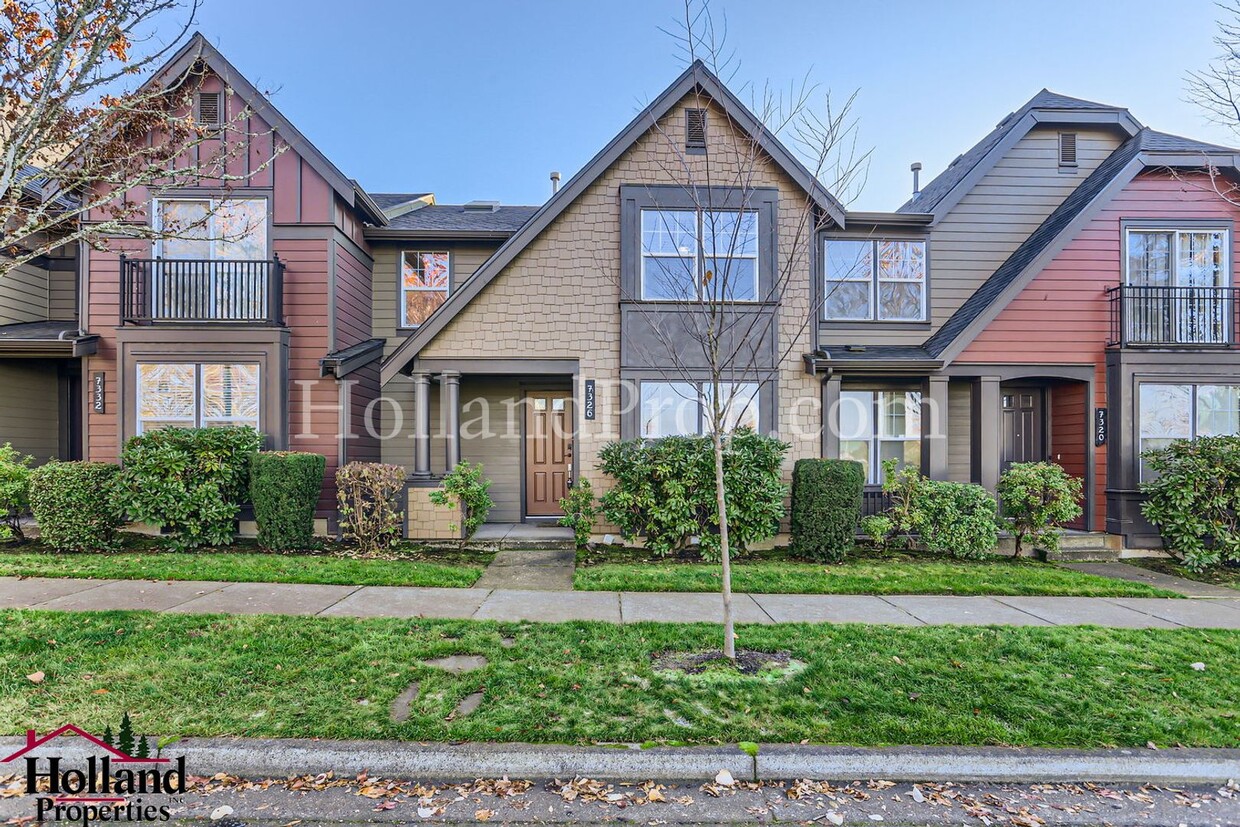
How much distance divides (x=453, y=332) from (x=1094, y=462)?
11326mm

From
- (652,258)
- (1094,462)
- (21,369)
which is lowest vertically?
(1094,462)

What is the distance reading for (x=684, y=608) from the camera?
20.2 feet

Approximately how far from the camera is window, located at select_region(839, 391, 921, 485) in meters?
11.0

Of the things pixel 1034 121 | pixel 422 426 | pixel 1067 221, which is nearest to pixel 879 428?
pixel 1067 221

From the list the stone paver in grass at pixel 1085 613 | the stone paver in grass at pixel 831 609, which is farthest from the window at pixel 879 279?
the stone paver in grass at pixel 831 609

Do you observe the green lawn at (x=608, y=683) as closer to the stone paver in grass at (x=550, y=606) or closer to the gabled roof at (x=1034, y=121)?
the stone paver in grass at (x=550, y=606)

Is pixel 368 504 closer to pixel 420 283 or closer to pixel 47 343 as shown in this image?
pixel 420 283

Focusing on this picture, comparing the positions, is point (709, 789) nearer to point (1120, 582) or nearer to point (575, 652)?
point (575, 652)

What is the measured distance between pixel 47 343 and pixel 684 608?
36.6 ft

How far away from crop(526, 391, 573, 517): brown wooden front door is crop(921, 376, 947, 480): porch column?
6519 mm

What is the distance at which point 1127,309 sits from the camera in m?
9.95

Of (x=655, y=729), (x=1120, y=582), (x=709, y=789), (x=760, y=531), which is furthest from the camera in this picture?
(x=760, y=531)

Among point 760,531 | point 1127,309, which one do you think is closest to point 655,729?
point 760,531

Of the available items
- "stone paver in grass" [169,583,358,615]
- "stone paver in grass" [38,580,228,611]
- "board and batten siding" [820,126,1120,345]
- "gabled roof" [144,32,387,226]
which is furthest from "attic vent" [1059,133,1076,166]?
"stone paver in grass" [38,580,228,611]
